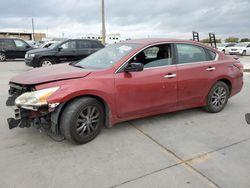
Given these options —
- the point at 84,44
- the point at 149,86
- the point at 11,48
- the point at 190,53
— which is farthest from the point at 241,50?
the point at 149,86

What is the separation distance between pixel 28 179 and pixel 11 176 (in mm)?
222

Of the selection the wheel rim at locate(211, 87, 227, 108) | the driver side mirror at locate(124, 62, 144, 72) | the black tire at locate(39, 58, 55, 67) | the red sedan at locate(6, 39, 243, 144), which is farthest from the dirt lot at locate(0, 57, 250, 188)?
the black tire at locate(39, 58, 55, 67)

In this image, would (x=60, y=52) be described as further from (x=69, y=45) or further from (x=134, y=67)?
(x=134, y=67)

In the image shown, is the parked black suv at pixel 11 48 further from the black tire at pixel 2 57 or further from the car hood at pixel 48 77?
the car hood at pixel 48 77

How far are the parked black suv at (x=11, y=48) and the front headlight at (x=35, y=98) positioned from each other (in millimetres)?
13966

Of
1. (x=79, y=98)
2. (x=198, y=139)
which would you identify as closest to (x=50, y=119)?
(x=79, y=98)

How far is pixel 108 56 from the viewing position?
413cm

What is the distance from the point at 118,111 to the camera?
366cm

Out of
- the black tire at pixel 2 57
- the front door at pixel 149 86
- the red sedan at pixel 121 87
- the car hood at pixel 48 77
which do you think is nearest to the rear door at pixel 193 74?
the red sedan at pixel 121 87

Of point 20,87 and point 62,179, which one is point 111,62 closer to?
point 20,87

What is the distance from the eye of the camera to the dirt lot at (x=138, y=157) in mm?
2602

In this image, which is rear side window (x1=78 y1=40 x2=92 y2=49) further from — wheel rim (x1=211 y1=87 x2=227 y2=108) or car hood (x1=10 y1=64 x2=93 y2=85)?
car hood (x1=10 y1=64 x2=93 y2=85)

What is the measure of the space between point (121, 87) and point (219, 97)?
7.99ft

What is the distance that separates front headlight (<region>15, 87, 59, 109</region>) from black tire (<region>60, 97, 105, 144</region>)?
1.05ft
